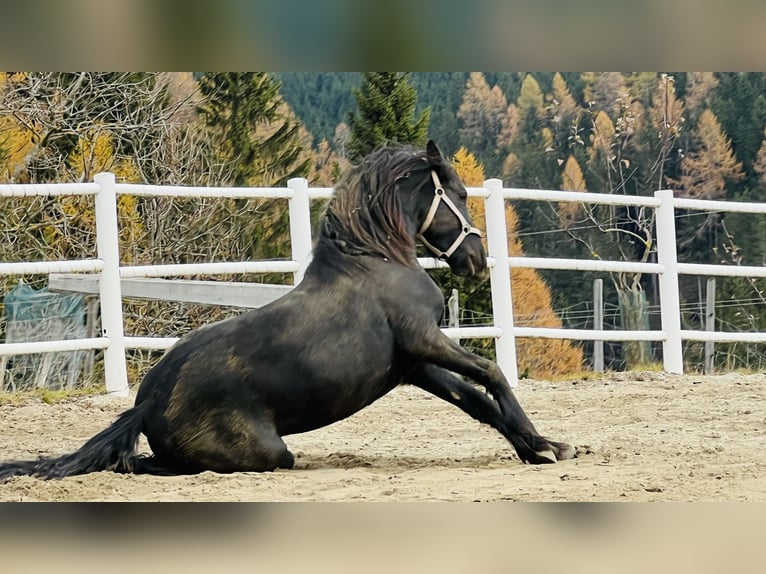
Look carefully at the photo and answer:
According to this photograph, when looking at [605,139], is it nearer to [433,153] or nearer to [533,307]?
[533,307]

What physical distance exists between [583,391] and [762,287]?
19.6 m

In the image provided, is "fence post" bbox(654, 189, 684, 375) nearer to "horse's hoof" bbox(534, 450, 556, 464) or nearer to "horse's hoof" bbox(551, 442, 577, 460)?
"horse's hoof" bbox(551, 442, 577, 460)

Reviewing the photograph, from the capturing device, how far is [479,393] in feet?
14.0

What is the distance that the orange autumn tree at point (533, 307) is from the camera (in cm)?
2237

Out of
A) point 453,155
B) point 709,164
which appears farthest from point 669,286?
point 709,164

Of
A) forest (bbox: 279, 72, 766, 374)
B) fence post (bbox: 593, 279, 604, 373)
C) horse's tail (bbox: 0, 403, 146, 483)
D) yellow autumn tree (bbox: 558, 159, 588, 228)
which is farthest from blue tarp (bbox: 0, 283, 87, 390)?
yellow autumn tree (bbox: 558, 159, 588, 228)

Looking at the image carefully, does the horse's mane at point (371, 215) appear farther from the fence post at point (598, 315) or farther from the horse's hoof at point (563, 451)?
the fence post at point (598, 315)

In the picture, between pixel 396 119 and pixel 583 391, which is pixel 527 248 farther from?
pixel 583 391

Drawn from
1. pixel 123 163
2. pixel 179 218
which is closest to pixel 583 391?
pixel 179 218

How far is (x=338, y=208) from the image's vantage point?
426 cm

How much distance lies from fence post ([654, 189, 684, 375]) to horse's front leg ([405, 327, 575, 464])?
3.67m

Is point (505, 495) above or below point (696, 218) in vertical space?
below

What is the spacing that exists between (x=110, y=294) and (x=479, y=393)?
122 inches

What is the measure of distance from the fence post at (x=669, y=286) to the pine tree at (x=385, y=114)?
32.5 ft
